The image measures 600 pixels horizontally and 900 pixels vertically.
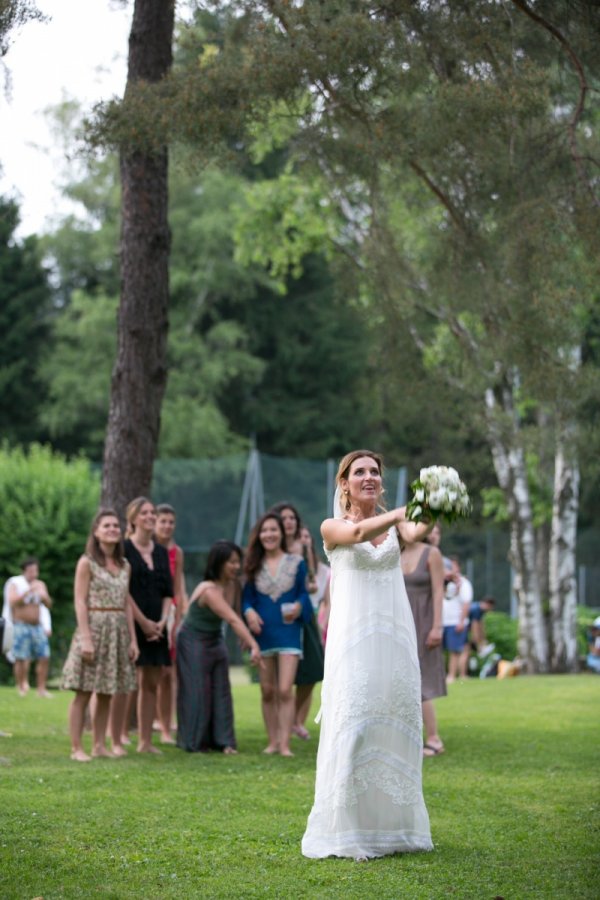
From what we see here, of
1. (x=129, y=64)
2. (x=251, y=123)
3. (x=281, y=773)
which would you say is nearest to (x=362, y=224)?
(x=129, y=64)

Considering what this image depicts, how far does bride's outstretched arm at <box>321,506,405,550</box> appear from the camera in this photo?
6277mm

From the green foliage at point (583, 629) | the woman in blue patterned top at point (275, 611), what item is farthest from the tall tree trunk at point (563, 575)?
the woman in blue patterned top at point (275, 611)

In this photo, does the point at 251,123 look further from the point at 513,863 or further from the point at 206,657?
the point at 513,863

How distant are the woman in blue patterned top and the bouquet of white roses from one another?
18.5ft

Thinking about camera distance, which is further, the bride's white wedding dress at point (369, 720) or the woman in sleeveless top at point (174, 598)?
the woman in sleeveless top at point (174, 598)

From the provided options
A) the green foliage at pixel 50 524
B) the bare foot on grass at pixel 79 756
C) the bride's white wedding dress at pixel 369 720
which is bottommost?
the bare foot on grass at pixel 79 756

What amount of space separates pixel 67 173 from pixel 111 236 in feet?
12.5

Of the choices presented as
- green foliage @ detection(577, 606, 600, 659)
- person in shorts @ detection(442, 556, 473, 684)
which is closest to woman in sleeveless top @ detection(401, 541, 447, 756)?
person in shorts @ detection(442, 556, 473, 684)

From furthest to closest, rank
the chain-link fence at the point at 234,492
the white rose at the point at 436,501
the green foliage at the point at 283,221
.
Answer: the chain-link fence at the point at 234,492
the green foliage at the point at 283,221
the white rose at the point at 436,501

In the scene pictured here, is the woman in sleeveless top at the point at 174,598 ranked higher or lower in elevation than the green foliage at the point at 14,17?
lower

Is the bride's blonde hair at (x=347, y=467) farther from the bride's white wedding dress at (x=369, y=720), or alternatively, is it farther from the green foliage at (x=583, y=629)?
the green foliage at (x=583, y=629)

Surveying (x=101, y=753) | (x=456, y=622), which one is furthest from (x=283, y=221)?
(x=101, y=753)

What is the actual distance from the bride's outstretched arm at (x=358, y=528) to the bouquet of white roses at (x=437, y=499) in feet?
0.26

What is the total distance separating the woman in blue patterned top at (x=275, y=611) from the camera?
11.8 meters
